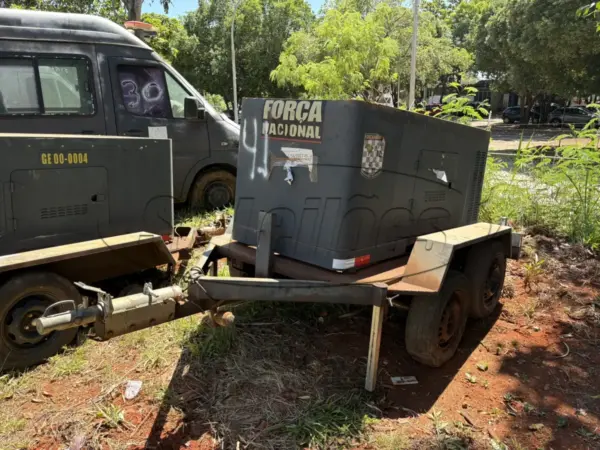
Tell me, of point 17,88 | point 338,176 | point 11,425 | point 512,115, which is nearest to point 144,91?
point 17,88

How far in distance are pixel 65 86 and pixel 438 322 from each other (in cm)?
513

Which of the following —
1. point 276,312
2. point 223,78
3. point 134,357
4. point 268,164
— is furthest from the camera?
point 223,78

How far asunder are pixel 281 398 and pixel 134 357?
1.29 metres

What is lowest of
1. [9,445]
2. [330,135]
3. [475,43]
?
[9,445]

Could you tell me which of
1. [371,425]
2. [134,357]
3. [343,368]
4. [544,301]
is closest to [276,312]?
[343,368]

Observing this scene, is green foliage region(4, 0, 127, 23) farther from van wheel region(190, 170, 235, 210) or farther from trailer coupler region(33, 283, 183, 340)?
trailer coupler region(33, 283, 183, 340)

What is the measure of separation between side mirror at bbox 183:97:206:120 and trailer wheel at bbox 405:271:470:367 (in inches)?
178

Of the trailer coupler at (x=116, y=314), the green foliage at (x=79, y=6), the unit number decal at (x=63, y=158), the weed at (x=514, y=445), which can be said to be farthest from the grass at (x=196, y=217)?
the green foliage at (x=79, y=6)

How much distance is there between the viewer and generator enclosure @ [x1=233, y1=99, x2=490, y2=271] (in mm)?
3084

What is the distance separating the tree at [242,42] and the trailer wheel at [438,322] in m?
24.9

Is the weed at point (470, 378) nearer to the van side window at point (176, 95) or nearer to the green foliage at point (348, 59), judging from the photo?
the van side window at point (176, 95)

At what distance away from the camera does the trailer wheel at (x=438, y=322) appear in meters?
3.29

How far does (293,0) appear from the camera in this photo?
27766mm

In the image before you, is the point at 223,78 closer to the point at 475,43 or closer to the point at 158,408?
the point at 475,43
